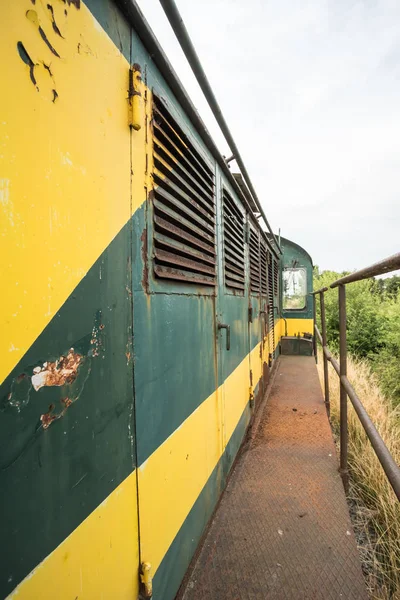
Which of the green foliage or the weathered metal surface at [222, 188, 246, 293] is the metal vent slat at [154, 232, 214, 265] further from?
the green foliage

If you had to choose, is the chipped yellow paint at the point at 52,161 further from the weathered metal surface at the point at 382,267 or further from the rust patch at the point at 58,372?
the weathered metal surface at the point at 382,267

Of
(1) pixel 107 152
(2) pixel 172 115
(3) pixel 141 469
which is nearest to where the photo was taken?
(1) pixel 107 152

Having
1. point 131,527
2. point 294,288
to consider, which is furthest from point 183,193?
point 294,288

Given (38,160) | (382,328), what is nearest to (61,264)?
(38,160)

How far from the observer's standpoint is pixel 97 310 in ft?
2.59

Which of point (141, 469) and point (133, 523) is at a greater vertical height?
point (141, 469)

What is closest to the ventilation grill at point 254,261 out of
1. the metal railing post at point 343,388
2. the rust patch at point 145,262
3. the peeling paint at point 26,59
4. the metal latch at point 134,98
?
the metal railing post at point 343,388

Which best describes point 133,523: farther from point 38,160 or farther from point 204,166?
point 204,166

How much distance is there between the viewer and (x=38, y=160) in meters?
0.62

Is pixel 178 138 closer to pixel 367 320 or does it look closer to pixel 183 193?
pixel 183 193

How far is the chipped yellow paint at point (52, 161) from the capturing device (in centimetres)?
56

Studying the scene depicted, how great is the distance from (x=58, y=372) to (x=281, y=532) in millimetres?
1568

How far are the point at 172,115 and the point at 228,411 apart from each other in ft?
5.59

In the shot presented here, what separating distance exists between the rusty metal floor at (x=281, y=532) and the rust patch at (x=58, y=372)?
1151 millimetres
